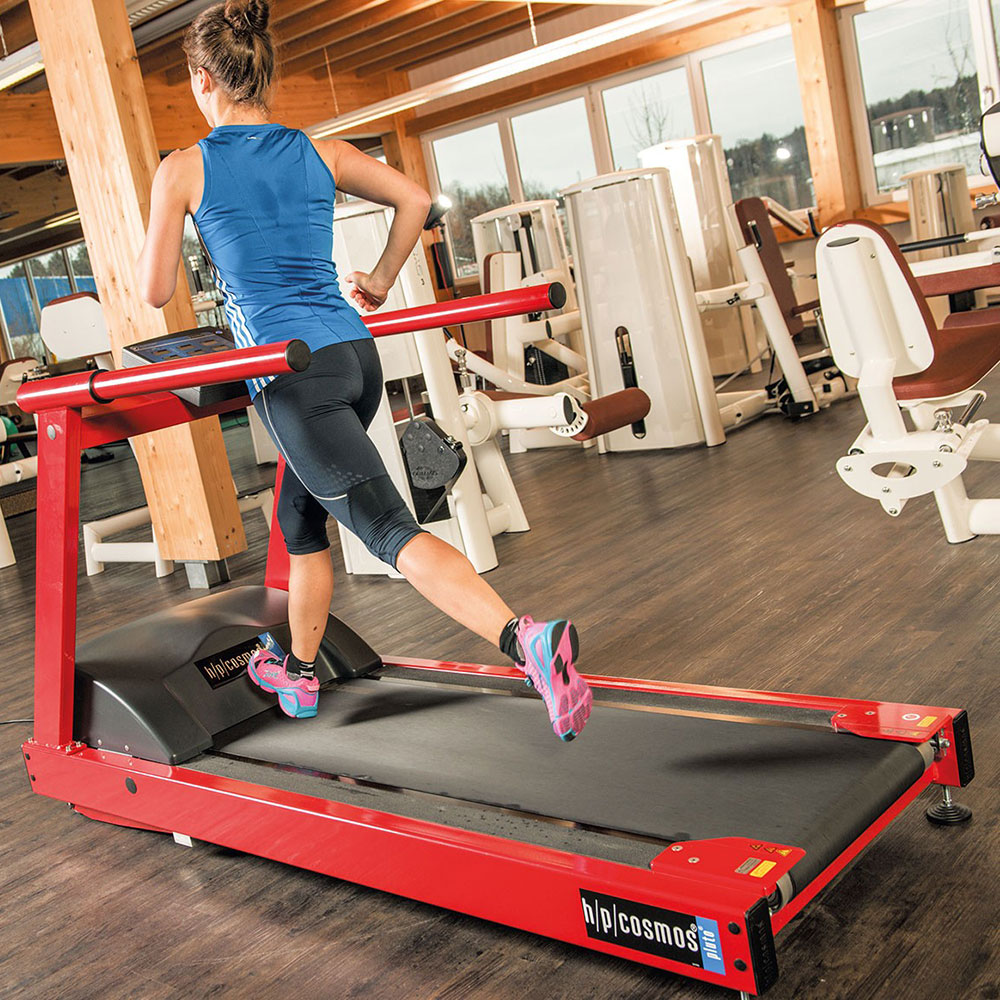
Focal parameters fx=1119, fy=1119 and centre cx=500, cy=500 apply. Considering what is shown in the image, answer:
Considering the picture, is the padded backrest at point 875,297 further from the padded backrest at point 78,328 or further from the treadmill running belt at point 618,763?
the padded backrest at point 78,328

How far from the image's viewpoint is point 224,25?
6.85 ft

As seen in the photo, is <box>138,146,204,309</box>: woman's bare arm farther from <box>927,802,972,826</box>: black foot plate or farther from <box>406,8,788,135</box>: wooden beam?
<box>406,8,788,135</box>: wooden beam

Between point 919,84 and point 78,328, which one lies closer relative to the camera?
point 78,328

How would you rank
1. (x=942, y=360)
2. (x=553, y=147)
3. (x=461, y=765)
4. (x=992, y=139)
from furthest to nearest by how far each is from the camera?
1. (x=553, y=147)
2. (x=942, y=360)
3. (x=992, y=139)
4. (x=461, y=765)

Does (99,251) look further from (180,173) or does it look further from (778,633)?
(778,633)

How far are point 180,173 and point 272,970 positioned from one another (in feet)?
4.51

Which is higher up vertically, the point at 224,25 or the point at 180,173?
the point at 224,25

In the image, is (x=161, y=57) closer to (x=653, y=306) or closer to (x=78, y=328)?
(x=78, y=328)

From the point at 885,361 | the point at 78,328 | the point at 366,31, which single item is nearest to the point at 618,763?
the point at 885,361

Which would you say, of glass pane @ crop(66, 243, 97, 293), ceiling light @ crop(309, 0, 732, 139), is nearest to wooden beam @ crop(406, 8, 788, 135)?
ceiling light @ crop(309, 0, 732, 139)

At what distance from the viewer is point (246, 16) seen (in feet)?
6.89

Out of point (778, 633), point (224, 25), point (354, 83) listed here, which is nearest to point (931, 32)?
point (354, 83)

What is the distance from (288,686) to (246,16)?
1.39m

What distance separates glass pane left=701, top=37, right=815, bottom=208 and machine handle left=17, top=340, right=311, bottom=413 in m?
9.24
